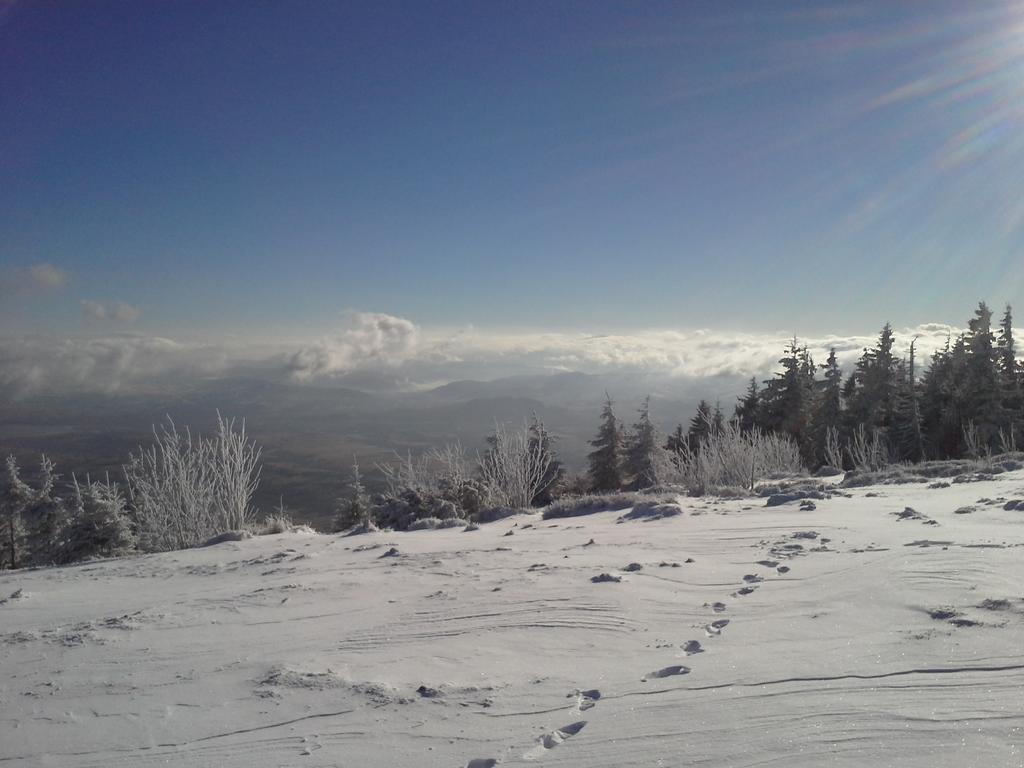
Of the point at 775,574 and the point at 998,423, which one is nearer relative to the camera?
the point at 775,574

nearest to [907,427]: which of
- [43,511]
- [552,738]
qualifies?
[552,738]

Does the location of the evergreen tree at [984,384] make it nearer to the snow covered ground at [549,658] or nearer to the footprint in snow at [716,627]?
the snow covered ground at [549,658]

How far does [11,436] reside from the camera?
94812 mm

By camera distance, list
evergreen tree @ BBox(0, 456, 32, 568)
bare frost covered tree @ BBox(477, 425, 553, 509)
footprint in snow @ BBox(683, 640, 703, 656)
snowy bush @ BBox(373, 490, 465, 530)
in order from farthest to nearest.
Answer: evergreen tree @ BBox(0, 456, 32, 568) → bare frost covered tree @ BBox(477, 425, 553, 509) → snowy bush @ BBox(373, 490, 465, 530) → footprint in snow @ BBox(683, 640, 703, 656)

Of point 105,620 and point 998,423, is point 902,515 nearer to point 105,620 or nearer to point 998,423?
point 105,620

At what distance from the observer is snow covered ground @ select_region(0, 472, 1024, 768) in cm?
254

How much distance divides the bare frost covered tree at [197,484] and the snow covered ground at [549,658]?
6.67m

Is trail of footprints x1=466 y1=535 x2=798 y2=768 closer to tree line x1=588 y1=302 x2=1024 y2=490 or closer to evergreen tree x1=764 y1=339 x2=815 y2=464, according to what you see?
tree line x1=588 y1=302 x2=1024 y2=490

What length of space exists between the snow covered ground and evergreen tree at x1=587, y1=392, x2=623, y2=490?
28411 mm

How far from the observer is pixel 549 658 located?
3600mm

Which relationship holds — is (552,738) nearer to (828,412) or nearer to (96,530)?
(96,530)

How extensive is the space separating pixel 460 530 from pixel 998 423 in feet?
101

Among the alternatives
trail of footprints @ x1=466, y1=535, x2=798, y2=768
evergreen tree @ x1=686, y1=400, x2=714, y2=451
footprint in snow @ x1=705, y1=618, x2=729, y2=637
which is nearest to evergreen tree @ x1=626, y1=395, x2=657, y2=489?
evergreen tree @ x1=686, y1=400, x2=714, y2=451

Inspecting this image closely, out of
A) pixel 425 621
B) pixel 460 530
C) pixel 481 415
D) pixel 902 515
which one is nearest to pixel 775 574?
pixel 425 621
